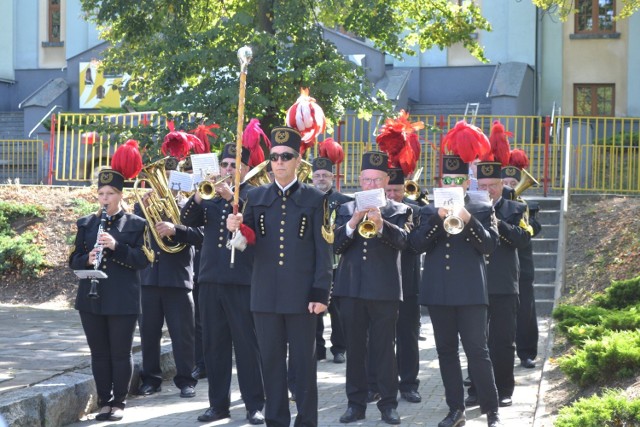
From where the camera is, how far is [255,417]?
29.4 ft

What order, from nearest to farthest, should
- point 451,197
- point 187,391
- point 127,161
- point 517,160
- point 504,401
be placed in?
point 451,197 → point 127,161 → point 504,401 → point 187,391 → point 517,160

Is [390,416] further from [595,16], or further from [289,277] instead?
[595,16]

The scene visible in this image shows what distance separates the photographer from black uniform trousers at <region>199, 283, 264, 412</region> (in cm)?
905

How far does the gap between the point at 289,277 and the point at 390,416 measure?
5.48 feet

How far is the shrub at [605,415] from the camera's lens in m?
7.38

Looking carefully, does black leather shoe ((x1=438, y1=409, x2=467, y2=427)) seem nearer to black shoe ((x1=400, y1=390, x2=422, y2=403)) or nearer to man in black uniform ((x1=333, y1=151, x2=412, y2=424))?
man in black uniform ((x1=333, y1=151, x2=412, y2=424))

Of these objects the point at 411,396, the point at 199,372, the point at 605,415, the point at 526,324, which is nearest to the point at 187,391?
the point at 199,372

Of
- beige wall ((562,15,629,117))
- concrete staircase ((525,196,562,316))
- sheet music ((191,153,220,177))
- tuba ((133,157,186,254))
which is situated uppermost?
beige wall ((562,15,629,117))

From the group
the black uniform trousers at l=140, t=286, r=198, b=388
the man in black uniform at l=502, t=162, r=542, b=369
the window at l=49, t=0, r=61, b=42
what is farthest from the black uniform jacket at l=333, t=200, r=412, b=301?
the window at l=49, t=0, r=61, b=42

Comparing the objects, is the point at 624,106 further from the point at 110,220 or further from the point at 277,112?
the point at 110,220

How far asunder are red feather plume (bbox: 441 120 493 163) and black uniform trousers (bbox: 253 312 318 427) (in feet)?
5.91

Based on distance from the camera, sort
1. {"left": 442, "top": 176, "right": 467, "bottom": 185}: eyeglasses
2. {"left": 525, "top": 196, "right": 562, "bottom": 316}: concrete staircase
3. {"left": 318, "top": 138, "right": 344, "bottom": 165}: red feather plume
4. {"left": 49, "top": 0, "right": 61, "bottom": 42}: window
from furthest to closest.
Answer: {"left": 49, "top": 0, "right": 61, "bottom": 42}: window
{"left": 525, "top": 196, "right": 562, "bottom": 316}: concrete staircase
{"left": 318, "top": 138, "right": 344, "bottom": 165}: red feather plume
{"left": 442, "top": 176, "right": 467, "bottom": 185}: eyeglasses

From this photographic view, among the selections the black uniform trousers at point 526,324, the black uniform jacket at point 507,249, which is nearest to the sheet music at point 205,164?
the black uniform jacket at point 507,249

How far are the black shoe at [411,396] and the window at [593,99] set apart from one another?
21039mm
